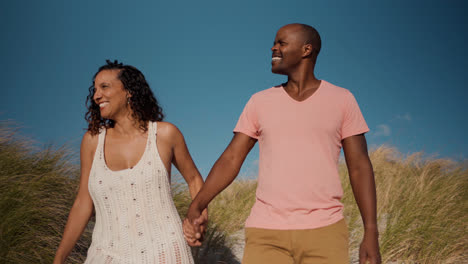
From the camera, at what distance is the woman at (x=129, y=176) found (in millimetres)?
2523

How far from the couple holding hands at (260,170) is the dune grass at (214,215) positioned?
1.74 meters

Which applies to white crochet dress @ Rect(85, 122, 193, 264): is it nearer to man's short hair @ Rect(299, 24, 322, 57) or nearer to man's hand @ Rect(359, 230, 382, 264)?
man's hand @ Rect(359, 230, 382, 264)

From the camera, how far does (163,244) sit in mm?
2516

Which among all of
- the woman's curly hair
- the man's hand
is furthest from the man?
the woman's curly hair

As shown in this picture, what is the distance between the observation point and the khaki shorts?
2059mm

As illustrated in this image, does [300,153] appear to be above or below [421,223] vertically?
above

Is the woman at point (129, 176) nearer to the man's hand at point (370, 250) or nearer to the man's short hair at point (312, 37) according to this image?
the man's hand at point (370, 250)

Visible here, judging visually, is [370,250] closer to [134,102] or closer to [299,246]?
[299,246]

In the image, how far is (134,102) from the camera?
287 centimetres

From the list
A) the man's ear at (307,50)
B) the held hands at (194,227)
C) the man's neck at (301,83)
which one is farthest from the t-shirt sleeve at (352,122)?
the held hands at (194,227)

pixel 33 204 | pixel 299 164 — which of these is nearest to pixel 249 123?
pixel 299 164

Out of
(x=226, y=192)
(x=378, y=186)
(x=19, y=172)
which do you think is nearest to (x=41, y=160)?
(x=19, y=172)

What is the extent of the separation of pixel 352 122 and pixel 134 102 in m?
1.54

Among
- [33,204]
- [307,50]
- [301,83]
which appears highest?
[307,50]
